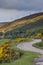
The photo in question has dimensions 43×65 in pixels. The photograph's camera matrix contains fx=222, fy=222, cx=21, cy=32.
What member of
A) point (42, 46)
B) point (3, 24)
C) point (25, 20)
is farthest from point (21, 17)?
point (42, 46)

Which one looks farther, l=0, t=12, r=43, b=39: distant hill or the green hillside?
l=0, t=12, r=43, b=39: distant hill

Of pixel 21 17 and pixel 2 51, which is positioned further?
pixel 21 17

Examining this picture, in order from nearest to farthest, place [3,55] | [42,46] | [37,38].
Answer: [3,55] < [42,46] < [37,38]

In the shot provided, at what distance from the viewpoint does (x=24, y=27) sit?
3095cm

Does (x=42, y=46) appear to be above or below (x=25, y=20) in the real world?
below

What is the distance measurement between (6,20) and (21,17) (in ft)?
7.50

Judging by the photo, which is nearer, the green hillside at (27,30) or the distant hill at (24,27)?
the green hillside at (27,30)

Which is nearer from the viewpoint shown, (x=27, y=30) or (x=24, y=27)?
(x=27, y=30)

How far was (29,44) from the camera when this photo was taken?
29922 millimetres

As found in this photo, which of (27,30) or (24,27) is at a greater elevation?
(24,27)

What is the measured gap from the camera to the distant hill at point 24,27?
2885cm

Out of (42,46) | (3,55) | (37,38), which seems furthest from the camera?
(37,38)

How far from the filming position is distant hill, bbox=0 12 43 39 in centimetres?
2885

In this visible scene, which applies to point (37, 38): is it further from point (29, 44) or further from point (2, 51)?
point (2, 51)
